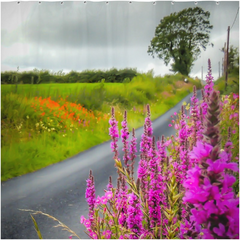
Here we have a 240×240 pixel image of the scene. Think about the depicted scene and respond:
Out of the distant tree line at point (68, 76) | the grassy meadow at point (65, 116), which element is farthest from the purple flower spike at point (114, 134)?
the distant tree line at point (68, 76)

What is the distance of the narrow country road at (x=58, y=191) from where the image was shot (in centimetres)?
236

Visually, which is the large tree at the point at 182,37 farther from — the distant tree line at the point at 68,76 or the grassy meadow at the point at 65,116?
the distant tree line at the point at 68,76

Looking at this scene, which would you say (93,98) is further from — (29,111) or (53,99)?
(29,111)

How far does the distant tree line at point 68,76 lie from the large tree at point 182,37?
0.36m

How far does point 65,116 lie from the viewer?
2.70 metres

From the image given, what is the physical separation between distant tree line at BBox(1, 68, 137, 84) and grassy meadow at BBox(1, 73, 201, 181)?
53 mm

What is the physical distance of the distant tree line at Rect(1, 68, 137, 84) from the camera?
2639mm

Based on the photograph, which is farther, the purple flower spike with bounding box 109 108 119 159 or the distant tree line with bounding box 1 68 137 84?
the distant tree line with bounding box 1 68 137 84

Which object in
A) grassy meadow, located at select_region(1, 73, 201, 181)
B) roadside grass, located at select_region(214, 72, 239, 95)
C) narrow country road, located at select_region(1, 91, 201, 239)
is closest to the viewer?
narrow country road, located at select_region(1, 91, 201, 239)

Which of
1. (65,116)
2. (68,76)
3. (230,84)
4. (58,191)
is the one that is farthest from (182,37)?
(58,191)

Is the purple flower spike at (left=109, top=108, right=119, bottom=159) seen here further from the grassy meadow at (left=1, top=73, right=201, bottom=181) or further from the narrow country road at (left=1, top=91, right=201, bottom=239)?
the grassy meadow at (left=1, top=73, right=201, bottom=181)

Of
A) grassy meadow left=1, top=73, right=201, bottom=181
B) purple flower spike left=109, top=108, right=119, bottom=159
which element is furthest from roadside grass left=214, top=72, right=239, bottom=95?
purple flower spike left=109, top=108, right=119, bottom=159

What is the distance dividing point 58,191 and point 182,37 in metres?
1.96

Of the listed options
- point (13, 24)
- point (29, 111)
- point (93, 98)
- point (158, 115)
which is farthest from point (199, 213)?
point (13, 24)
